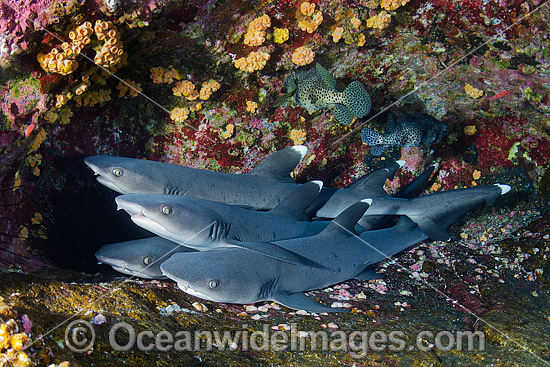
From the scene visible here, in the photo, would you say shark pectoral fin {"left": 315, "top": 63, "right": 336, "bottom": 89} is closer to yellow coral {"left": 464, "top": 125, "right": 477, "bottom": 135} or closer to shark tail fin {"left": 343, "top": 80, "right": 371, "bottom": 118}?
shark tail fin {"left": 343, "top": 80, "right": 371, "bottom": 118}

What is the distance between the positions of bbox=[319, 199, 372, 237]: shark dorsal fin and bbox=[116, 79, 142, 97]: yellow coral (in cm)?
244

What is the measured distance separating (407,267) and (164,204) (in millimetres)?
2902

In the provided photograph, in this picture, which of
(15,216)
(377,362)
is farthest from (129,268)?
(377,362)

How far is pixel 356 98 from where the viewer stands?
4273 mm

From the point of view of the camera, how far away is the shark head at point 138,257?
342 cm

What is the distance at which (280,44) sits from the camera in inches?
157

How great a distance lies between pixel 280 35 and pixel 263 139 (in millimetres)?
1394

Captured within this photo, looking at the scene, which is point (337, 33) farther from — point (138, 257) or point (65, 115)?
point (138, 257)

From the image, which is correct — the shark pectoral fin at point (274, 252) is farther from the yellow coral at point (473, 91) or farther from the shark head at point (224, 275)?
the yellow coral at point (473, 91)

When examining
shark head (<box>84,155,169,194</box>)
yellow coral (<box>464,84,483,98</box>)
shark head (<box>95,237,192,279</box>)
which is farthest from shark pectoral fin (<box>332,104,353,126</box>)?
shark head (<box>95,237,192,279</box>)

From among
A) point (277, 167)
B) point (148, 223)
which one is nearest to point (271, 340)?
point (148, 223)

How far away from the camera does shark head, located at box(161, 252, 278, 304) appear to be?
273 centimetres

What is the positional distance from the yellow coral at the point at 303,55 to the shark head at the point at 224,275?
2.17 m

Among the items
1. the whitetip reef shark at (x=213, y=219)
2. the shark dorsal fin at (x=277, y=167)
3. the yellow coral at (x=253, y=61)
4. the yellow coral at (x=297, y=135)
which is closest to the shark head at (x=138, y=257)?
the whitetip reef shark at (x=213, y=219)
